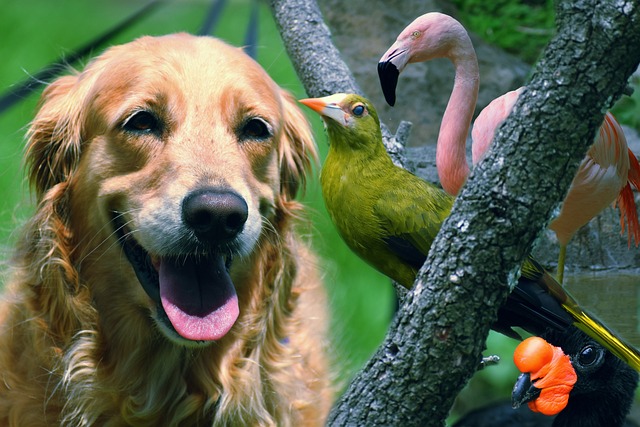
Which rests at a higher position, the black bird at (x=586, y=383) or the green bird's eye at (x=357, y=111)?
the green bird's eye at (x=357, y=111)

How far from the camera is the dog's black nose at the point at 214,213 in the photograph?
202cm

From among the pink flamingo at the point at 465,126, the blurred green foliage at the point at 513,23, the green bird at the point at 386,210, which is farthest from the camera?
the blurred green foliage at the point at 513,23

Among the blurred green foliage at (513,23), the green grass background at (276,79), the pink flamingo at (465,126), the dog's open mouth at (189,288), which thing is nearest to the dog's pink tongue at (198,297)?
the dog's open mouth at (189,288)

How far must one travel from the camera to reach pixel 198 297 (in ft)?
7.27

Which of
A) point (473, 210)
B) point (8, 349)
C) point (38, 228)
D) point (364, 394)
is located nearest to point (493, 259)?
point (473, 210)

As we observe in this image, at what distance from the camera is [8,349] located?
2.47 meters

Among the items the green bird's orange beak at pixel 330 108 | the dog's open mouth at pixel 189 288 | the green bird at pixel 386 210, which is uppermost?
the green bird's orange beak at pixel 330 108

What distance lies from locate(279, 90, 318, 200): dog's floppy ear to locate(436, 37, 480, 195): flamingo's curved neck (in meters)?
0.47

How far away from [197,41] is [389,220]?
71 cm

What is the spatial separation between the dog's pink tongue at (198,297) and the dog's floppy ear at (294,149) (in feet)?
1.23

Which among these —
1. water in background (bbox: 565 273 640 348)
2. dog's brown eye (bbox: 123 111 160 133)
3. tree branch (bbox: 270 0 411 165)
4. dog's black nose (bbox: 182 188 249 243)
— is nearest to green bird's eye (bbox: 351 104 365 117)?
dog's black nose (bbox: 182 188 249 243)

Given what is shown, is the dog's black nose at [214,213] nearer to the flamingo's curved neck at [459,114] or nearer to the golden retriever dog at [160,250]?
the golden retriever dog at [160,250]

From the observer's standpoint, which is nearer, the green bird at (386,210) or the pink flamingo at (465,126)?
the green bird at (386,210)

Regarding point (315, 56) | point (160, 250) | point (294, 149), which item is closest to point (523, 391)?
point (294, 149)
